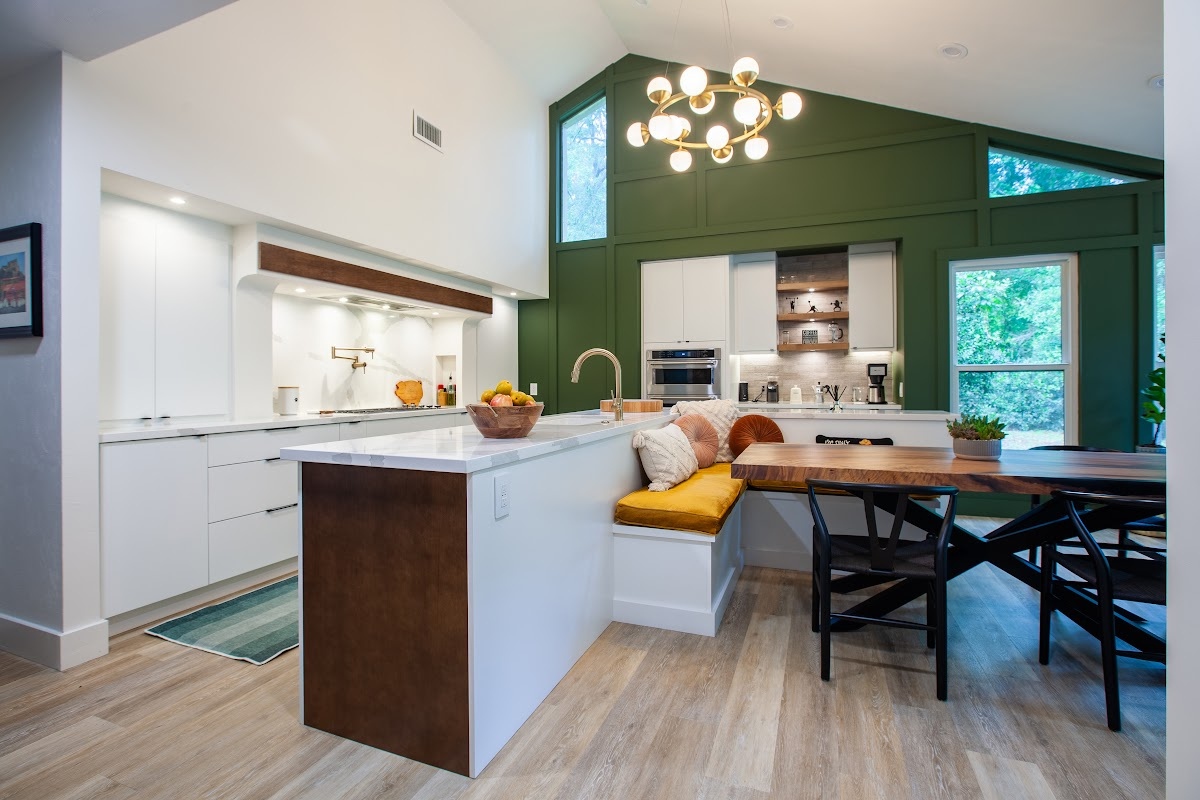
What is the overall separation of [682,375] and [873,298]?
1959mm

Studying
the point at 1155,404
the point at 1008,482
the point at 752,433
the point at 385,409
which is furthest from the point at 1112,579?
the point at 385,409

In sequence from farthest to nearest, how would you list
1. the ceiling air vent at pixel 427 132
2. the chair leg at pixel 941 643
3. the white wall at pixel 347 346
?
1. the ceiling air vent at pixel 427 132
2. the white wall at pixel 347 346
3. the chair leg at pixel 941 643

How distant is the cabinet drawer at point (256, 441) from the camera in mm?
3035

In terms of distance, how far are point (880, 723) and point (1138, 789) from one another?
2.05 ft

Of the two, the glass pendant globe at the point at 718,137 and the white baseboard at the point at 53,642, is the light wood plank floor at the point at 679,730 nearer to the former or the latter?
the white baseboard at the point at 53,642

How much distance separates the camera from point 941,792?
1.56 meters

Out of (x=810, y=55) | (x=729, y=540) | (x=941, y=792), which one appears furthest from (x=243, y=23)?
(x=941, y=792)

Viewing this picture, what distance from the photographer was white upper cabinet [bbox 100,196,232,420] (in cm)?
290

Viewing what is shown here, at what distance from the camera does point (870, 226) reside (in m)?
5.39

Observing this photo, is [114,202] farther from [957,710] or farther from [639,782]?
[957,710]

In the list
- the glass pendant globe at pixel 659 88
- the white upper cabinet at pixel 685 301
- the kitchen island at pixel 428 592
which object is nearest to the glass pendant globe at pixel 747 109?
the glass pendant globe at pixel 659 88

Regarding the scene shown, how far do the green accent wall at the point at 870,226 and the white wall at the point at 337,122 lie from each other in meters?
1.03

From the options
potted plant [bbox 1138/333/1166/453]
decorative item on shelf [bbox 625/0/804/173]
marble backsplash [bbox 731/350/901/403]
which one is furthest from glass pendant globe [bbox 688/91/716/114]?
potted plant [bbox 1138/333/1166/453]

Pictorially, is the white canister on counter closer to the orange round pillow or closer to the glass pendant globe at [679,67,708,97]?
the orange round pillow
